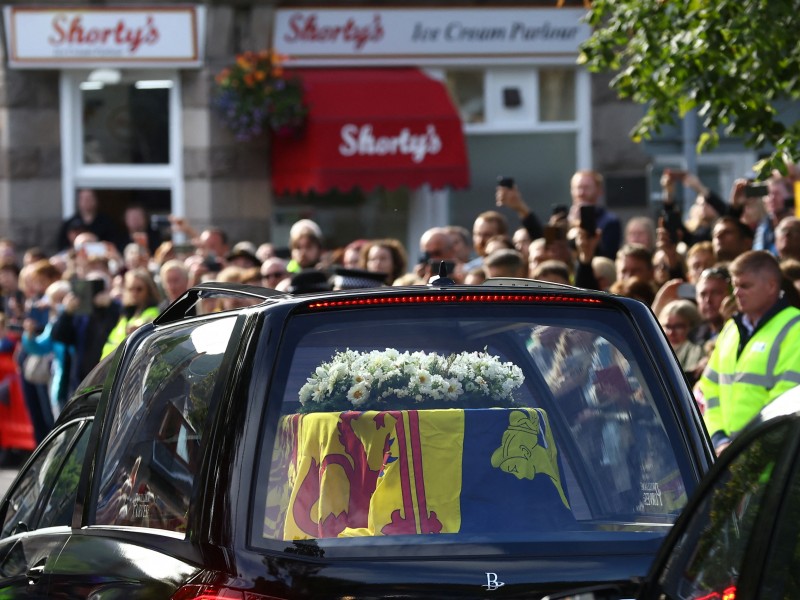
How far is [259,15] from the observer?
19766mm

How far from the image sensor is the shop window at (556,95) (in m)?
20.7

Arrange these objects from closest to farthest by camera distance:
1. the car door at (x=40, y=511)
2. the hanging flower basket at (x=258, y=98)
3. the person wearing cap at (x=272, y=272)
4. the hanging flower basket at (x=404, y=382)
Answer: the hanging flower basket at (x=404, y=382), the car door at (x=40, y=511), the person wearing cap at (x=272, y=272), the hanging flower basket at (x=258, y=98)

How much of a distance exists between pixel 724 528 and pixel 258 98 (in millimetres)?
16283

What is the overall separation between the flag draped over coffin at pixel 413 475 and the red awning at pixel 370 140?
49.5 feet

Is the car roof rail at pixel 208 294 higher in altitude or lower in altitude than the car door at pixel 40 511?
higher

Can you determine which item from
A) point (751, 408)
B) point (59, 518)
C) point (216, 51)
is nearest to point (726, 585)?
point (59, 518)

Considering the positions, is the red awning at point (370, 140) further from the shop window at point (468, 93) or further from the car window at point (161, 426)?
the car window at point (161, 426)

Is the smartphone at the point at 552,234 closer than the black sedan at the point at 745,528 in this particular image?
No

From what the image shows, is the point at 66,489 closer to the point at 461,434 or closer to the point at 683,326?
the point at 461,434

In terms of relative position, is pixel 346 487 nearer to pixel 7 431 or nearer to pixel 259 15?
pixel 7 431

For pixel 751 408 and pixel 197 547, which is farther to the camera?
pixel 751 408

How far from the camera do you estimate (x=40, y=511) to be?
5.56 meters

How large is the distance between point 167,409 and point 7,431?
437 inches

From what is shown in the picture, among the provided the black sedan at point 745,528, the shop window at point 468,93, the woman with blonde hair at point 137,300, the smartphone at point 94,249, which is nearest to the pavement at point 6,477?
the woman with blonde hair at point 137,300
